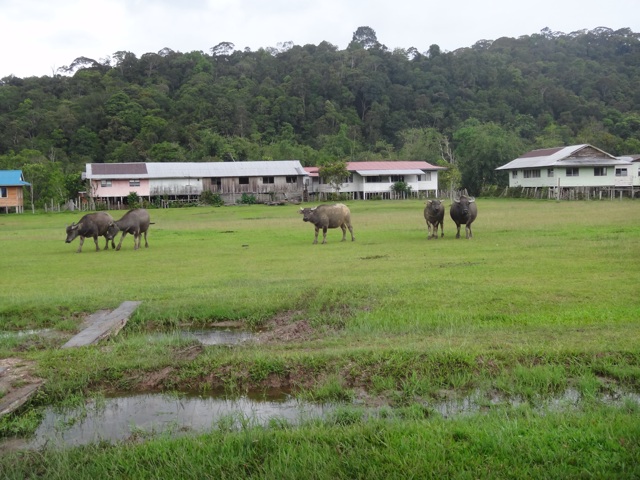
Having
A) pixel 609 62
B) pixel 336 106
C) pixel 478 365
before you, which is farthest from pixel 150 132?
pixel 609 62

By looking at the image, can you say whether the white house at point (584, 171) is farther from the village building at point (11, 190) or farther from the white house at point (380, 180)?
the village building at point (11, 190)

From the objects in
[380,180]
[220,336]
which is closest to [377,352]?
[220,336]

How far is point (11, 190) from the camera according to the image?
176 ft

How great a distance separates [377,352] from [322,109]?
88.1 meters

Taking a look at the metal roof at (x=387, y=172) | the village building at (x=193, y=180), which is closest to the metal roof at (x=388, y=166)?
the metal roof at (x=387, y=172)

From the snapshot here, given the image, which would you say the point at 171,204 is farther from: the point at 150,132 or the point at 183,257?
the point at 183,257

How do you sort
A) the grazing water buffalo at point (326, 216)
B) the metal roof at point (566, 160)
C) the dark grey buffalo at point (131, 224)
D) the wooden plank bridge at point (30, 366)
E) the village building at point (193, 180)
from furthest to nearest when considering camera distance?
the village building at point (193, 180) → the metal roof at point (566, 160) → the grazing water buffalo at point (326, 216) → the dark grey buffalo at point (131, 224) → the wooden plank bridge at point (30, 366)

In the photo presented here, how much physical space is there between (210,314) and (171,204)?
165ft

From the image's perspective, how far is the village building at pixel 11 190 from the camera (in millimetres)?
53125

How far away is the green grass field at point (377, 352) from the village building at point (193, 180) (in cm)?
4181

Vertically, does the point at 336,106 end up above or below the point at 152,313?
above

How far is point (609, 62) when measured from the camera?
4178 inches

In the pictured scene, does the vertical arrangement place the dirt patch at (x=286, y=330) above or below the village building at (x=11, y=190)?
below

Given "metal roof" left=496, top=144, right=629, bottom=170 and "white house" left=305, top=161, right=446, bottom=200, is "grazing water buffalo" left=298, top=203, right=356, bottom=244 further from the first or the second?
"white house" left=305, top=161, right=446, bottom=200
